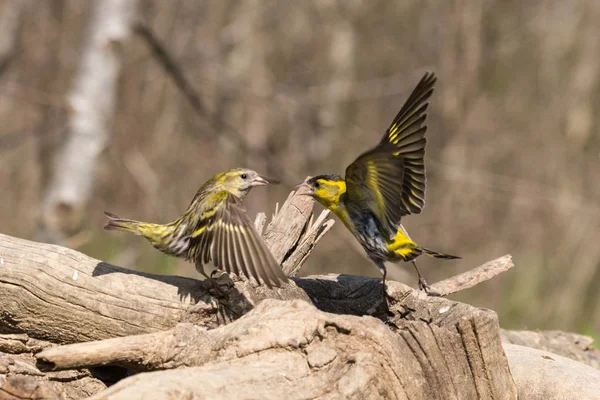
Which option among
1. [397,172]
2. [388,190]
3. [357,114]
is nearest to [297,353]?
[397,172]

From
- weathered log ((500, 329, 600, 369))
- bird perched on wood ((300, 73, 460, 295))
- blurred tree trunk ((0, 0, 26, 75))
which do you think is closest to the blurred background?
blurred tree trunk ((0, 0, 26, 75))

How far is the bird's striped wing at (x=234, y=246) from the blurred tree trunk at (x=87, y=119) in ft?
14.7

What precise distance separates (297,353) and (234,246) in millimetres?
1053

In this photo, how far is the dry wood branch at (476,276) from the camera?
17.3ft

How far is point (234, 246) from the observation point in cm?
469

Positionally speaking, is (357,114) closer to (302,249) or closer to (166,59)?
(166,59)

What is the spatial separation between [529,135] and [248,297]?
11.3 m

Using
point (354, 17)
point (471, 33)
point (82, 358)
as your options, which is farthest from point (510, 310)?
point (354, 17)

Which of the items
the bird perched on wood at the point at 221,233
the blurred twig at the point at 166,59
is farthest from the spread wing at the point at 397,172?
the blurred twig at the point at 166,59

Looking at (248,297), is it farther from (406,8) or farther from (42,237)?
(406,8)

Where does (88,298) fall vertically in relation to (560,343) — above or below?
below

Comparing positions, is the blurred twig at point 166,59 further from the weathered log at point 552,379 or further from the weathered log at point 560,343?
the weathered log at point 552,379

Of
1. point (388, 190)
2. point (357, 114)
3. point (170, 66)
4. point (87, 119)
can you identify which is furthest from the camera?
point (357, 114)

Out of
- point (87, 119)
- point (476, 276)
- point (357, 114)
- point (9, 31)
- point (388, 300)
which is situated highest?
point (357, 114)
